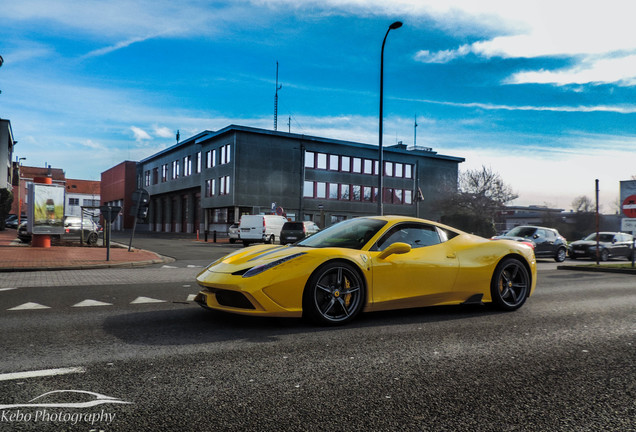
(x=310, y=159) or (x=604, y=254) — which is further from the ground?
(x=310, y=159)

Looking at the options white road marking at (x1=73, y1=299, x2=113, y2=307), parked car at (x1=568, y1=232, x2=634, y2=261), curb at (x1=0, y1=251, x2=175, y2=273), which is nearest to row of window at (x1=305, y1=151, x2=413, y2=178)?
parked car at (x1=568, y1=232, x2=634, y2=261)

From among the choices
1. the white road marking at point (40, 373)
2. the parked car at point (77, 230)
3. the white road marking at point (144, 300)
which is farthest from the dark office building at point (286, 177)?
the white road marking at point (40, 373)

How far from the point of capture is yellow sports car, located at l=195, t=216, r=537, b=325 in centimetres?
491

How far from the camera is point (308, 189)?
4750 cm

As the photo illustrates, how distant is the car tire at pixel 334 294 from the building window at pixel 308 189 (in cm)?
4199

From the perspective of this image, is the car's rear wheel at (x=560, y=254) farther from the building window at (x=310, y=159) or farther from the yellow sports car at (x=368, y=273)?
the building window at (x=310, y=159)

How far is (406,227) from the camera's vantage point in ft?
19.6

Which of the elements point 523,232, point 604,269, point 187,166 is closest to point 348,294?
point 604,269

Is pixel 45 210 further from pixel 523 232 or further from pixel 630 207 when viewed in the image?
pixel 630 207

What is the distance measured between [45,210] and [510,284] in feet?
61.6

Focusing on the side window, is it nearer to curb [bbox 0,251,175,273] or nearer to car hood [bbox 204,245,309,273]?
car hood [bbox 204,245,309,273]

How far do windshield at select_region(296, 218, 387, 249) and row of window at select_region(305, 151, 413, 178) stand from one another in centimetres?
4130

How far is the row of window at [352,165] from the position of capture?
47.9 metres

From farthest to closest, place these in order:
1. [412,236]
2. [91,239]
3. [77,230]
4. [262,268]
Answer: [77,230] < [91,239] < [412,236] < [262,268]
